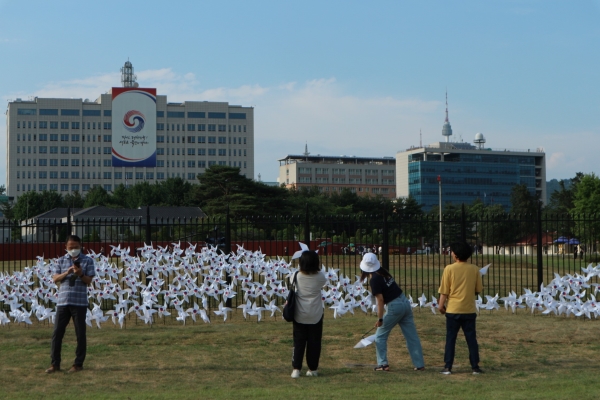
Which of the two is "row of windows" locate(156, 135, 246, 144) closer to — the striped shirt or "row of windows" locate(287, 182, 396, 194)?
"row of windows" locate(287, 182, 396, 194)

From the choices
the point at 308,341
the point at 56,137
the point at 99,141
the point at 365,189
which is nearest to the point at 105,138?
the point at 99,141

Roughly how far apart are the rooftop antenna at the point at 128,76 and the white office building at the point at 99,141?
0.20 metres

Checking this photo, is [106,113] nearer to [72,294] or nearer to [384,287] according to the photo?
[72,294]

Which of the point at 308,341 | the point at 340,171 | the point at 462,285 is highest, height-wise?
the point at 340,171

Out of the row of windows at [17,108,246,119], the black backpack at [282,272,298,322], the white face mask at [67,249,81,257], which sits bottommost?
the black backpack at [282,272,298,322]

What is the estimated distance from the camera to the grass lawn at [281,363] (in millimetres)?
8273

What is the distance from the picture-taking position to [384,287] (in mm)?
9109

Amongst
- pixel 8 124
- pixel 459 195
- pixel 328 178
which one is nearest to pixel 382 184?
pixel 328 178

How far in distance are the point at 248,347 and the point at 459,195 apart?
159343 mm

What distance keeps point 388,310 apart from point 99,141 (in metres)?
155

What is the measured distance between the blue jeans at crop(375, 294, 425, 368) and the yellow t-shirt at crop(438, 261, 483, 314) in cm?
54

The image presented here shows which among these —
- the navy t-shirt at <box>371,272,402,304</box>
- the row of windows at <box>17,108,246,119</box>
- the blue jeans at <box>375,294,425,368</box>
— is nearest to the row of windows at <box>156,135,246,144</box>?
the row of windows at <box>17,108,246,119</box>

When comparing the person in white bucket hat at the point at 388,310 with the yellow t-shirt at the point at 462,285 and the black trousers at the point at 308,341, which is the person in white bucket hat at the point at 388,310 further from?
the black trousers at the point at 308,341

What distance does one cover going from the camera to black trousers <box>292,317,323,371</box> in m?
8.75
